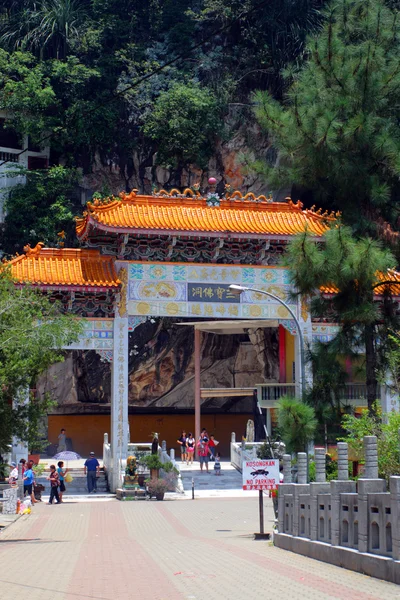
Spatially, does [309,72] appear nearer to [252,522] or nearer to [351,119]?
[351,119]

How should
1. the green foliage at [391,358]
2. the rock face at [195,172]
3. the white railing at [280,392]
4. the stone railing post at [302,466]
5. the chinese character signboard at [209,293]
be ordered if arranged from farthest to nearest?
1. the rock face at [195,172]
2. the white railing at [280,392]
3. the chinese character signboard at [209,293]
4. the green foliage at [391,358]
5. the stone railing post at [302,466]

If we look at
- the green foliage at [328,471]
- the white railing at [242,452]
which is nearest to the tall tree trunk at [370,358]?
the green foliage at [328,471]

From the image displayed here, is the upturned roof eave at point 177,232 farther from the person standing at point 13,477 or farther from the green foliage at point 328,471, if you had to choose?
the green foliage at point 328,471

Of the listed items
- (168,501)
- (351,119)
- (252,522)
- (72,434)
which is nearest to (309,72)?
(351,119)

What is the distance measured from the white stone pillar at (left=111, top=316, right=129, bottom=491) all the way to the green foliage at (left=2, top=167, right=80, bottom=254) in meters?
13.4

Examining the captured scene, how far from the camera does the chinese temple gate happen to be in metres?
29.7

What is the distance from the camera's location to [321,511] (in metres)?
14.8

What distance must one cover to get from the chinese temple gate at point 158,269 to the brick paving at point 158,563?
24.8 feet

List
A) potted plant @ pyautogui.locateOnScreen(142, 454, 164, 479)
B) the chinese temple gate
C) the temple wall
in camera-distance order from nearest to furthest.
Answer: potted plant @ pyautogui.locateOnScreen(142, 454, 164, 479) < the chinese temple gate < the temple wall

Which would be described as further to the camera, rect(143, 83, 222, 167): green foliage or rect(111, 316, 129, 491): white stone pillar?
rect(143, 83, 222, 167): green foliage

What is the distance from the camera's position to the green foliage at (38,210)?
42219 millimetres

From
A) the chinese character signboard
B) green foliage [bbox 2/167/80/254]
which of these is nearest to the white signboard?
the chinese character signboard

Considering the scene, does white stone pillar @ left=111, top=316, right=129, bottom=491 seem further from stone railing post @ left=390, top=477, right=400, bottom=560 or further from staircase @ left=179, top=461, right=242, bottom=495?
stone railing post @ left=390, top=477, right=400, bottom=560

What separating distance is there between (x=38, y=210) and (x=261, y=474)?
26.6 metres
